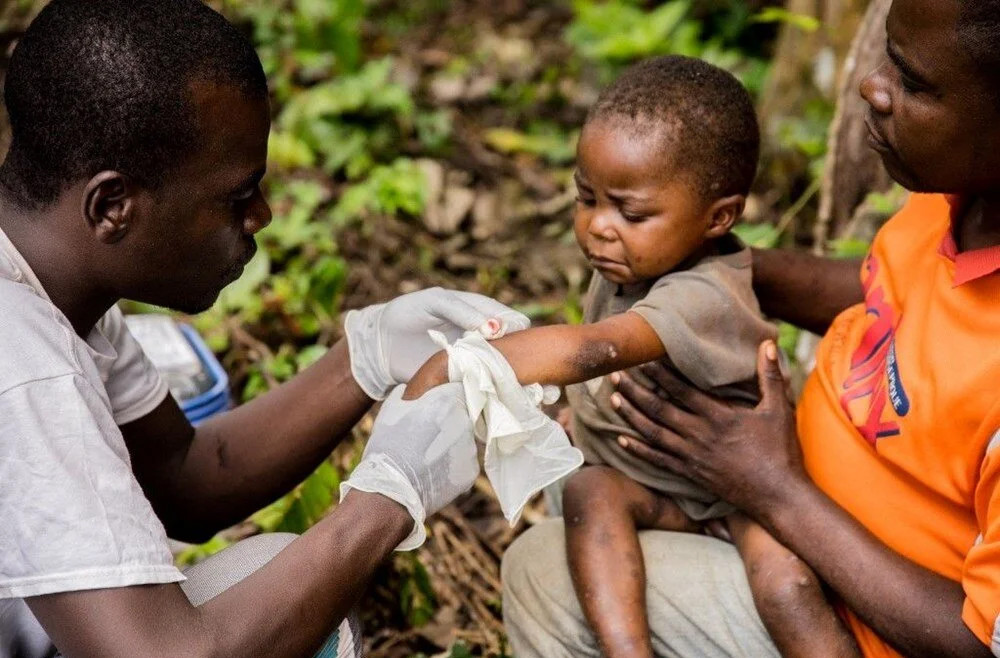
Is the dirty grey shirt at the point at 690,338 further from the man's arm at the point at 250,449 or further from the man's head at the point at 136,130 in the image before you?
the man's head at the point at 136,130

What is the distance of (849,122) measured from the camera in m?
3.26

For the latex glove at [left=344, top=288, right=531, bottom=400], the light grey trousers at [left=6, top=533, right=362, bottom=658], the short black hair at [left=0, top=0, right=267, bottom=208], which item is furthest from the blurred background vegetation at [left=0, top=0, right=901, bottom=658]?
the short black hair at [left=0, top=0, right=267, bottom=208]

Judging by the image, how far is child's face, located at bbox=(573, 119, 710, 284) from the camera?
2139 mm

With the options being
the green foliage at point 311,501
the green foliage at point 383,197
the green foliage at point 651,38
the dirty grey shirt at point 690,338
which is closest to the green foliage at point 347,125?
the green foliage at point 383,197

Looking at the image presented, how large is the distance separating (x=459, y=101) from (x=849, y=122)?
98.5 inches

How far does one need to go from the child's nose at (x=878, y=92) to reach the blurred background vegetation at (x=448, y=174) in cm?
119

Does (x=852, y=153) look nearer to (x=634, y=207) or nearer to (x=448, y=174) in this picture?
(x=634, y=207)

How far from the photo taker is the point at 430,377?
1932 millimetres

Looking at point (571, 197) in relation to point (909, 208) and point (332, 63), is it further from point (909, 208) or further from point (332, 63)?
point (909, 208)

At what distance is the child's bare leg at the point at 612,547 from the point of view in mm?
2045

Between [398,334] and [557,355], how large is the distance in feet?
1.40

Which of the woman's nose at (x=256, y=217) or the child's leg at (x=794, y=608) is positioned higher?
the woman's nose at (x=256, y=217)

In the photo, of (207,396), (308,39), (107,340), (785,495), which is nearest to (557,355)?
(785,495)

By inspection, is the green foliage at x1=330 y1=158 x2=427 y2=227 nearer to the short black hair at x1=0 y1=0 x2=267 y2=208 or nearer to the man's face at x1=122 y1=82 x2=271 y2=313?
the man's face at x1=122 y1=82 x2=271 y2=313
